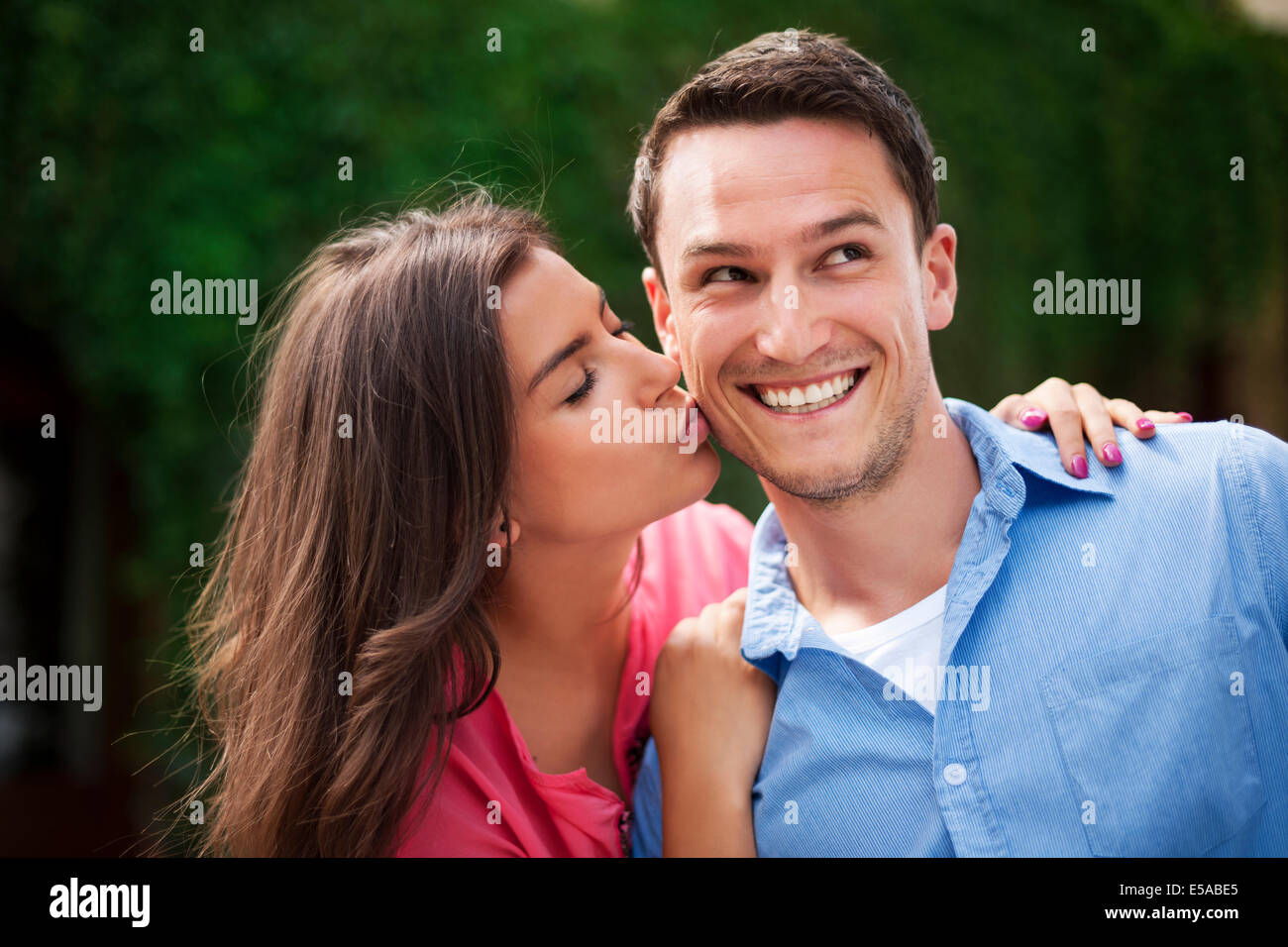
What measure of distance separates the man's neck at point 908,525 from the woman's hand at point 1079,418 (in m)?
0.18

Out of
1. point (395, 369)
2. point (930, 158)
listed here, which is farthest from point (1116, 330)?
point (395, 369)

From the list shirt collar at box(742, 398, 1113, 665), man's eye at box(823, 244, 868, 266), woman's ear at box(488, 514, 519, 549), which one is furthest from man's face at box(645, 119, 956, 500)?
woman's ear at box(488, 514, 519, 549)

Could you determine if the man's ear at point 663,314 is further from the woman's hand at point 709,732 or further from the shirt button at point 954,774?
the shirt button at point 954,774

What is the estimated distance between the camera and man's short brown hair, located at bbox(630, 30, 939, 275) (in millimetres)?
2080

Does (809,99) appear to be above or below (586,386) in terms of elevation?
above

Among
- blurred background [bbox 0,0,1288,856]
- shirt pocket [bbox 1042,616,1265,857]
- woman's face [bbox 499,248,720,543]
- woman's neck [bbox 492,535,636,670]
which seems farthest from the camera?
blurred background [bbox 0,0,1288,856]

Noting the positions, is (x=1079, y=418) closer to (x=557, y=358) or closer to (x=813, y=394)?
(x=813, y=394)

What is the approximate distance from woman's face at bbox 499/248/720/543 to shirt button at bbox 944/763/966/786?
0.81 metres

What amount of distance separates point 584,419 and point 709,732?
689mm

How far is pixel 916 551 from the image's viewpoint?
6.93ft

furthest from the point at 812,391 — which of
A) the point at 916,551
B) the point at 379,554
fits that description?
the point at 379,554

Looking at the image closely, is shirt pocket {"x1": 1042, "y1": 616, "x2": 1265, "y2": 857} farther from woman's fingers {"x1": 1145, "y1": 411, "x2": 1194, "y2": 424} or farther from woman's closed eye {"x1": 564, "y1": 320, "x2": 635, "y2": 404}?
woman's closed eye {"x1": 564, "y1": 320, "x2": 635, "y2": 404}

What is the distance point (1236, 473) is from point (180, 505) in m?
3.26

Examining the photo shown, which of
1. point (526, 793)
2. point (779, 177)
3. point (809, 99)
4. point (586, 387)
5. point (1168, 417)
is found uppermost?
point (809, 99)
